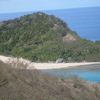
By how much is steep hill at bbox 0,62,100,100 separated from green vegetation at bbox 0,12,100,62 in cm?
2514

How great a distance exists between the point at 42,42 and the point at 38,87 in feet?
94.8

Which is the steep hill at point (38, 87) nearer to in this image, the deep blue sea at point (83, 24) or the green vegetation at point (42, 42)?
the green vegetation at point (42, 42)

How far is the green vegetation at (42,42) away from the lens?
3609 centimetres

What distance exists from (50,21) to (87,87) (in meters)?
28.3

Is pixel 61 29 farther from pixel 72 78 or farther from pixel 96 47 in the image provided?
pixel 72 78

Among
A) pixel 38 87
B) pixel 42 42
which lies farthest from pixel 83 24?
pixel 38 87

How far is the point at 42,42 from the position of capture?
37594mm

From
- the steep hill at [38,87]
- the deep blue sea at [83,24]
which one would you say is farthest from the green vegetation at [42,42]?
the steep hill at [38,87]

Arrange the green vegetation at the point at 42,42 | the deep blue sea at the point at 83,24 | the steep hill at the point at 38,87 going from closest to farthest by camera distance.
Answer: the steep hill at the point at 38,87 → the green vegetation at the point at 42,42 → the deep blue sea at the point at 83,24

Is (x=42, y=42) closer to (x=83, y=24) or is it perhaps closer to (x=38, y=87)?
(x=38, y=87)

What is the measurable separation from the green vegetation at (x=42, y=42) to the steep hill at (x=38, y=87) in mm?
25142

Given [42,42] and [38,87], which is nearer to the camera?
[38,87]

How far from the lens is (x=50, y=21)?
3856 cm

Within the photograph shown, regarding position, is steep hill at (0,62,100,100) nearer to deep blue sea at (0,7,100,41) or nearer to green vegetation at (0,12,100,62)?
green vegetation at (0,12,100,62)
